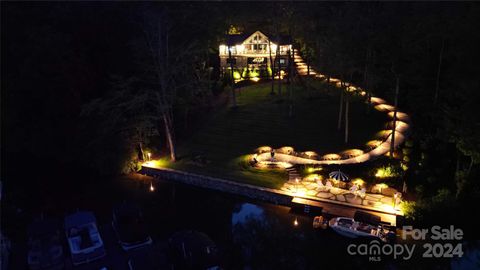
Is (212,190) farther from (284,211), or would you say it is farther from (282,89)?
(282,89)

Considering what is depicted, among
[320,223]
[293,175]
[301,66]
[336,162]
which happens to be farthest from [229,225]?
[301,66]

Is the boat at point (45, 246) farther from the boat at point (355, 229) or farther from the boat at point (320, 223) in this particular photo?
the boat at point (355, 229)

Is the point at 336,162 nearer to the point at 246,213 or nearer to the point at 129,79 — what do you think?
the point at 246,213

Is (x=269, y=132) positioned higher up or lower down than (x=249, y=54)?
lower down

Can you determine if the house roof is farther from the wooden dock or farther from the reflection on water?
the wooden dock

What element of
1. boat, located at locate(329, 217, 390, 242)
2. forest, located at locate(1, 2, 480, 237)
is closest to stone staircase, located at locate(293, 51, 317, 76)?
forest, located at locate(1, 2, 480, 237)

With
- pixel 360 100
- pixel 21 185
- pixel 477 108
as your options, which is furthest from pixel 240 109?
pixel 477 108
